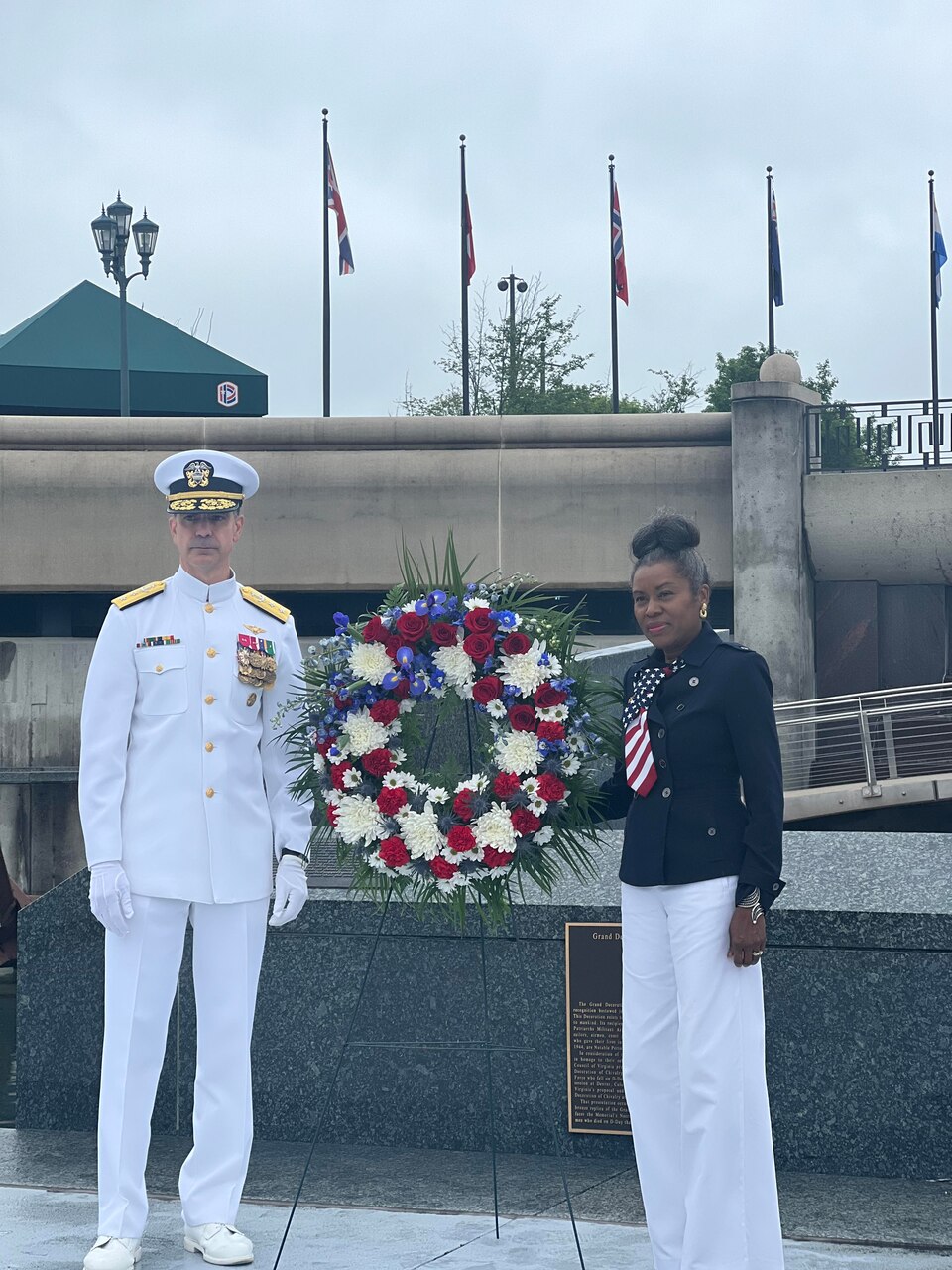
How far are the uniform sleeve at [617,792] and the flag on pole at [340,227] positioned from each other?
97.8ft

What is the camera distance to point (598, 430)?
78.5 feet

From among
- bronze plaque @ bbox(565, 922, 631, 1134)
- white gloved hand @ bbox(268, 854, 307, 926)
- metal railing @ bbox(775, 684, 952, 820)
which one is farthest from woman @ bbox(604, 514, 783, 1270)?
metal railing @ bbox(775, 684, 952, 820)

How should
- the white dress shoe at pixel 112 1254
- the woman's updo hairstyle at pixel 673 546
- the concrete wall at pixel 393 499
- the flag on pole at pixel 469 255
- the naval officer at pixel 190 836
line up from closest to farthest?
the woman's updo hairstyle at pixel 673 546, the white dress shoe at pixel 112 1254, the naval officer at pixel 190 836, the concrete wall at pixel 393 499, the flag on pole at pixel 469 255

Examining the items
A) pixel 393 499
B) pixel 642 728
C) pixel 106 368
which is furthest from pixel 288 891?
pixel 106 368

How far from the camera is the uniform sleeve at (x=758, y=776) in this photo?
12.2 ft

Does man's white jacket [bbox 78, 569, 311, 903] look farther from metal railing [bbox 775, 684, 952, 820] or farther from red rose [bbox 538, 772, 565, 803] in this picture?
metal railing [bbox 775, 684, 952, 820]

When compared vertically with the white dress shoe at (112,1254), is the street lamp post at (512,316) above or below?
above

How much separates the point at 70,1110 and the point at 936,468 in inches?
830

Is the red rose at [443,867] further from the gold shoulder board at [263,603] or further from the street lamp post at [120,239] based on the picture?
the street lamp post at [120,239]

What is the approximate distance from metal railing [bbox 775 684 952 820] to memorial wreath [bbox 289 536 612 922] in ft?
41.5

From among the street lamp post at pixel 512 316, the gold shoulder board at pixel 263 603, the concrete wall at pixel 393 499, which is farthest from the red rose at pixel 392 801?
the street lamp post at pixel 512 316

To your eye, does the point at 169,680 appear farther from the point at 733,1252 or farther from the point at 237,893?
the point at 733,1252

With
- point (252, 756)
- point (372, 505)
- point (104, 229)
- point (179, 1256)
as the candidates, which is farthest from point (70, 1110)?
point (104, 229)

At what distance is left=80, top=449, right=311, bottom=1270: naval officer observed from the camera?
433 cm
